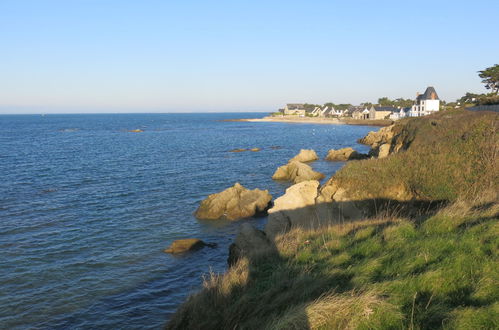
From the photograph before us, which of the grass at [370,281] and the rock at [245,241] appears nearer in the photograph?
the grass at [370,281]

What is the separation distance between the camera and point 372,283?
24.9 ft

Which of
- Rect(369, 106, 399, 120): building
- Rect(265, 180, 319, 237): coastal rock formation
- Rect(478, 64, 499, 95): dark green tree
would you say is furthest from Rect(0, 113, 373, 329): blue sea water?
Rect(369, 106, 399, 120): building

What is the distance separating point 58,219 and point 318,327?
25451 mm

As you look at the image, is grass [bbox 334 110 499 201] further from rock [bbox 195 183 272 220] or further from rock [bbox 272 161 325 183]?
rock [bbox 272 161 325 183]

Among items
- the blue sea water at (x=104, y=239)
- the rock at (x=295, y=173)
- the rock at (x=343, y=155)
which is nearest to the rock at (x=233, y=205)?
the blue sea water at (x=104, y=239)

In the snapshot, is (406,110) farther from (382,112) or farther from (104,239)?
(104,239)

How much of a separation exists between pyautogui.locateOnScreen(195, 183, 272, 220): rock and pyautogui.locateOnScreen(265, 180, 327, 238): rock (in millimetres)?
6543

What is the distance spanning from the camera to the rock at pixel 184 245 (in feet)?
71.4

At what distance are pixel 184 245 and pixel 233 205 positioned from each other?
25.7 ft

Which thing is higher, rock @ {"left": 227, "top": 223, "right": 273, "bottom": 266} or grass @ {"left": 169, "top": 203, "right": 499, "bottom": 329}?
grass @ {"left": 169, "top": 203, "right": 499, "bottom": 329}

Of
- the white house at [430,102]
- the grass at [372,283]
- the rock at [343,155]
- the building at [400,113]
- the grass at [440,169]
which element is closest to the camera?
the grass at [372,283]

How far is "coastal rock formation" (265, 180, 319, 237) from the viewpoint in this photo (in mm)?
21375

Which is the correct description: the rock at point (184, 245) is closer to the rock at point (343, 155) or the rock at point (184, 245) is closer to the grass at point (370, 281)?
the grass at point (370, 281)

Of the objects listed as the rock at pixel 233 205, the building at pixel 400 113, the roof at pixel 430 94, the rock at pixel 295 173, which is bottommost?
the rock at pixel 233 205
